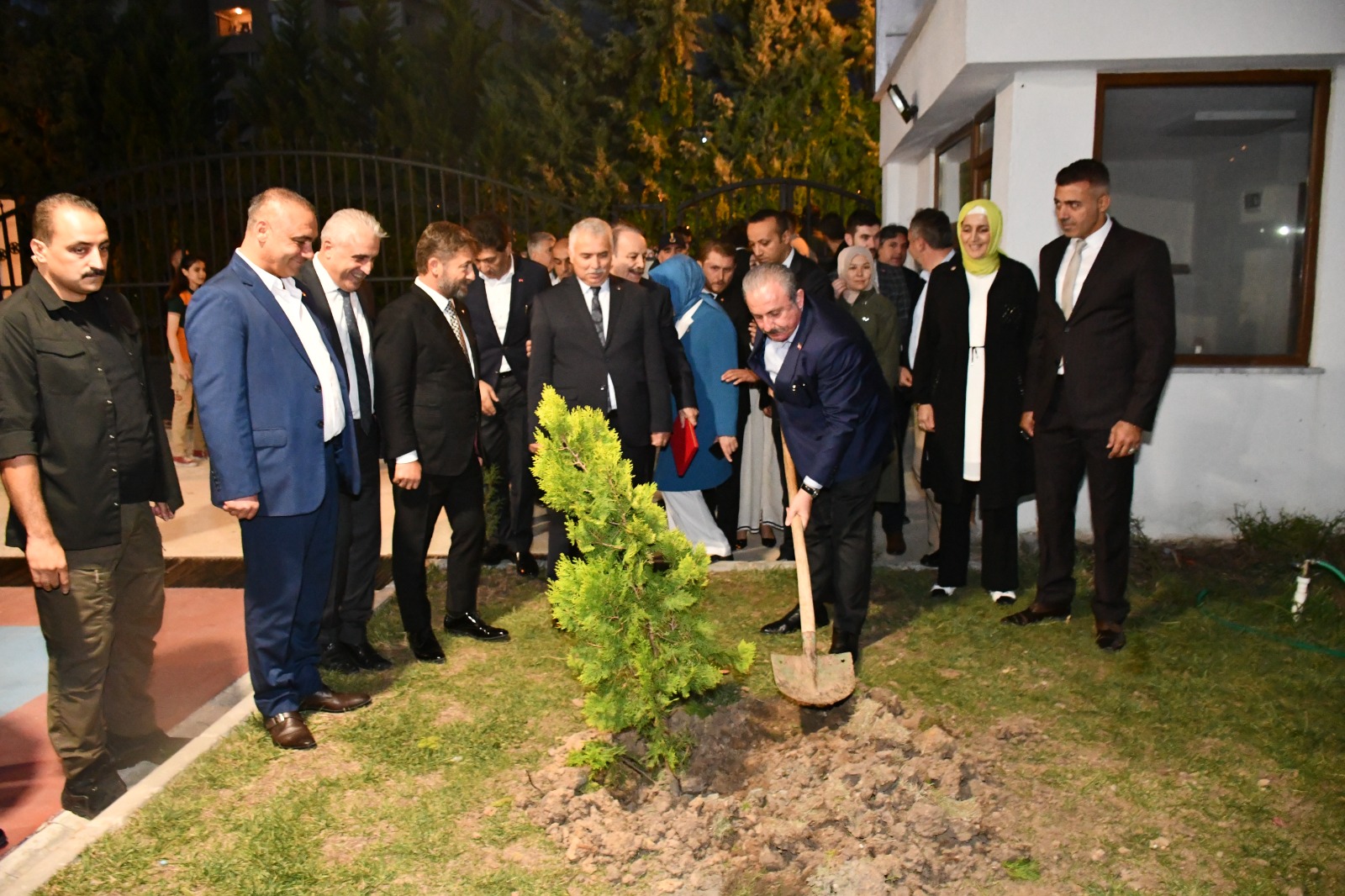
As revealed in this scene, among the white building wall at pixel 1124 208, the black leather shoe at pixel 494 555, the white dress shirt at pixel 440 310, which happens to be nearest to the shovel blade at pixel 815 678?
the white dress shirt at pixel 440 310

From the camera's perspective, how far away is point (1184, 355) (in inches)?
287

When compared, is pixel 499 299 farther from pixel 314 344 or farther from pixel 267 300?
pixel 267 300

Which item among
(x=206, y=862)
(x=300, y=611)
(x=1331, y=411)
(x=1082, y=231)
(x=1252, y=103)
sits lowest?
(x=206, y=862)

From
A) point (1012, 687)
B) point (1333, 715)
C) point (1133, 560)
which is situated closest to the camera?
point (1333, 715)

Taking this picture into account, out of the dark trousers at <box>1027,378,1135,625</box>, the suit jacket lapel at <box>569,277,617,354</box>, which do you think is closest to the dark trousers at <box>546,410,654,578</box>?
the suit jacket lapel at <box>569,277,617,354</box>

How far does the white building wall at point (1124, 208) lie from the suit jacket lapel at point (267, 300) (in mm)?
4850

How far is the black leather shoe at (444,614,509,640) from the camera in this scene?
18.2 feet

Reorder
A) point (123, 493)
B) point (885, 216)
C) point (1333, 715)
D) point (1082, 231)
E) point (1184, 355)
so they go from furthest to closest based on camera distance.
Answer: point (885, 216), point (1184, 355), point (1082, 231), point (1333, 715), point (123, 493)

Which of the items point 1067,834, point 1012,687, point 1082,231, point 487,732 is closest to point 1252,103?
point 1082,231

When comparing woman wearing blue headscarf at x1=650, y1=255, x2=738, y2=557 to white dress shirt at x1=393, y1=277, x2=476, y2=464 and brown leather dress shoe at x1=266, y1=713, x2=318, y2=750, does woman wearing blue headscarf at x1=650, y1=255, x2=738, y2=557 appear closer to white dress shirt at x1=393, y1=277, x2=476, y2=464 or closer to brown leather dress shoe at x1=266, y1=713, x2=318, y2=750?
white dress shirt at x1=393, y1=277, x2=476, y2=464

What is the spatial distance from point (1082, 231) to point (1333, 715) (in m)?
2.44

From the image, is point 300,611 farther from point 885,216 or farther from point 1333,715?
point 885,216

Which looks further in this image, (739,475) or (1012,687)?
(739,475)

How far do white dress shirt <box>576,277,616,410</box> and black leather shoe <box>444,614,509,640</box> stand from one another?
1322 millimetres
